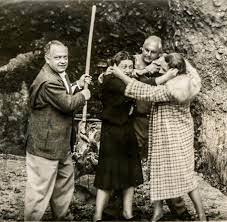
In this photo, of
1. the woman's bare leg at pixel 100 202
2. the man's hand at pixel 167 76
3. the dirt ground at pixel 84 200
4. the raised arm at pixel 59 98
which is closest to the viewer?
the raised arm at pixel 59 98

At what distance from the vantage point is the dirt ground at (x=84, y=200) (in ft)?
22.0

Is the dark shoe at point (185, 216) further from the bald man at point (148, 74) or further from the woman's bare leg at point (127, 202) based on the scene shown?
the woman's bare leg at point (127, 202)

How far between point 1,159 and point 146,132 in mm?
2067

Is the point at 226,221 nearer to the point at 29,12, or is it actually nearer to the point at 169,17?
the point at 169,17

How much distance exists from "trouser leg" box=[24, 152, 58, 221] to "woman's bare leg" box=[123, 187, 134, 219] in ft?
2.10

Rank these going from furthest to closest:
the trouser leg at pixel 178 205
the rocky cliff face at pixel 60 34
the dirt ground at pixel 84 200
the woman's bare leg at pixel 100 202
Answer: the rocky cliff face at pixel 60 34 < the dirt ground at pixel 84 200 < the trouser leg at pixel 178 205 < the woman's bare leg at pixel 100 202

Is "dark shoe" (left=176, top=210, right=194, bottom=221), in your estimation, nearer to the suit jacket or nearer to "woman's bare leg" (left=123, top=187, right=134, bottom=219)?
"woman's bare leg" (left=123, top=187, right=134, bottom=219)

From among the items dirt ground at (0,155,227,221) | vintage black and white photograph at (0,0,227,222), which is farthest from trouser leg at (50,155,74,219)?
dirt ground at (0,155,227,221)

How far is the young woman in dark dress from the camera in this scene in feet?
Result: 20.6

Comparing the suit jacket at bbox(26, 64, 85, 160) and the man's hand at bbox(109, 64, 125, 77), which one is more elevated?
the man's hand at bbox(109, 64, 125, 77)

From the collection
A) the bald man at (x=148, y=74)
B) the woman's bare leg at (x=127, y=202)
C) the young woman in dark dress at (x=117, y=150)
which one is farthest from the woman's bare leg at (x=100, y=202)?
the bald man at (x=148, y=74)

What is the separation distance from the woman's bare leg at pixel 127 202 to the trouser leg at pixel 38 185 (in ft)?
2.10

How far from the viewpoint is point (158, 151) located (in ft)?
20.5

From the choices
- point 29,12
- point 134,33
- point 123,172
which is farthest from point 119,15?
point 123,172
